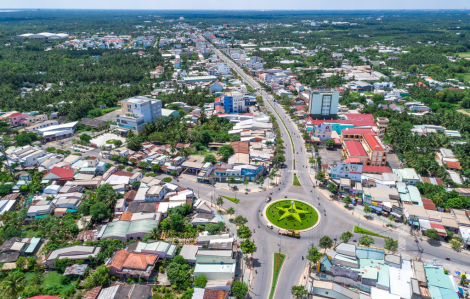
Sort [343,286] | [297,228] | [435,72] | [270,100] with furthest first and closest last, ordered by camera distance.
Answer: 1. [435,72]
2. [270,100]
3. [297,228]
4. [343,286]

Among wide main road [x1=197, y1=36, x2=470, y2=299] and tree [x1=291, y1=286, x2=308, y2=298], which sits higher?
tree [x1=291, y1=286, x2=308, y2=298]

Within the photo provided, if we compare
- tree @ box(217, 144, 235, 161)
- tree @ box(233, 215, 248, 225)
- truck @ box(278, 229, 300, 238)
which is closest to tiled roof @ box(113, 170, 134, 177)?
tree @ box(217, 144, 235, 161)

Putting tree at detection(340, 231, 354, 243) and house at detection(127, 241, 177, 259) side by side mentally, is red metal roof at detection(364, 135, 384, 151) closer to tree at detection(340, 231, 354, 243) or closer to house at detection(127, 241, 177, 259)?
tree at detection(340, 231, 354, 243)

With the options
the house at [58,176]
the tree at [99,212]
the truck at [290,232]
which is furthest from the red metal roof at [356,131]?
the house at [58,176]

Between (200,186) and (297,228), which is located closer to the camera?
(297,228)

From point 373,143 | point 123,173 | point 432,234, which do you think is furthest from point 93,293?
point 373,143

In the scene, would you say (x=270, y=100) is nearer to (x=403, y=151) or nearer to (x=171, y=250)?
(x=403, y=151)

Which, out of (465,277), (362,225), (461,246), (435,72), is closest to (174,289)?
(362,225)
